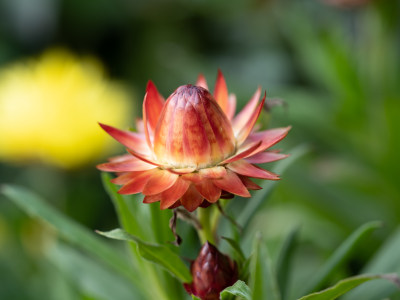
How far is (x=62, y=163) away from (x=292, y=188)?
0.74m

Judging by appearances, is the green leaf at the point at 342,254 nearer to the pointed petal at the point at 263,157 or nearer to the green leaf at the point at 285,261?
the green leaf at the point at 285,261

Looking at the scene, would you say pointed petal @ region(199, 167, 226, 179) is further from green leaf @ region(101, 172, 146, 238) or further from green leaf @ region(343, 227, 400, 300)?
green leaf @ region(343, 227, 400, 300)

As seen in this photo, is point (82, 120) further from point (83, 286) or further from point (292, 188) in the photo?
point (83, 286)

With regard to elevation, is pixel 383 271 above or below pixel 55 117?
below

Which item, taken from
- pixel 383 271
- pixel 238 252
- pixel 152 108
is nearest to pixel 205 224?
pixel 238 252

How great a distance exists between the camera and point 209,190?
62cm

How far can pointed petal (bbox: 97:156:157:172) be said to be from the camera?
2.14 feet

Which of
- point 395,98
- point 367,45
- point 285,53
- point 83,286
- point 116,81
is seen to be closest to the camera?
point 83,286

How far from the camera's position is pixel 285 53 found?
252cm

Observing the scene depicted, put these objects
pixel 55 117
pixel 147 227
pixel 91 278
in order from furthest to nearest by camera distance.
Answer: pixel 55 117 → pixel 91 278 → pixel 147 227

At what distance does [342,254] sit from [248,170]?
0.25 m

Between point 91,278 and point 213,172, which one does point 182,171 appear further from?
point 91,278

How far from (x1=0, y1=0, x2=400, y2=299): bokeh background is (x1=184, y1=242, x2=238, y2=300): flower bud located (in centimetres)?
22

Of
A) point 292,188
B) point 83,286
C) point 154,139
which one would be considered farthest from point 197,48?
point 154,139
